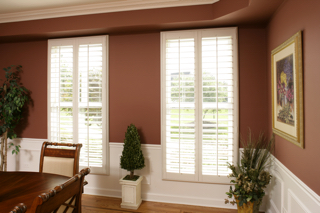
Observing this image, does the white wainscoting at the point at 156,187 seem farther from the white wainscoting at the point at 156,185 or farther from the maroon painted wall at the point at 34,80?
the maroon painted wall at the point at 34,80

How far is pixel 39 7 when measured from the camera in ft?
9.62

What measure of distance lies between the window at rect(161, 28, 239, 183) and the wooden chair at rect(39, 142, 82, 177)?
4.02 feet

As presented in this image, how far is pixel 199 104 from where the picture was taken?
2.82 m

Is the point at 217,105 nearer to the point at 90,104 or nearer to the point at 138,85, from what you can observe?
the point at 138,85

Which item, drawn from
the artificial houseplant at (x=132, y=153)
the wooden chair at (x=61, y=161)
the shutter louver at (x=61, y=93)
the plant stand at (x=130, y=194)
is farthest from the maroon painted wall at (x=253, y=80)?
the shutter louver at (x=61, y=93)

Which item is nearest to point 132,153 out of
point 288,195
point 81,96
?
point 81,96

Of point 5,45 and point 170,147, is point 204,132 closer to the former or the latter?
point 170,147

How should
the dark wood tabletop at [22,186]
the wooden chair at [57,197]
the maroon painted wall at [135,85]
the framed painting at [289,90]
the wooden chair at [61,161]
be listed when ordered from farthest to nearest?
the maroon painted wall at [135,85], the wooden chair at [61,161], the framed painting at [289,90], the dark wood tabletop at [22,186], the wooden chair at [57,197]

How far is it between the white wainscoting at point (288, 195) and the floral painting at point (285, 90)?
0.53 meters

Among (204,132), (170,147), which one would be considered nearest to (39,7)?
(170,147)

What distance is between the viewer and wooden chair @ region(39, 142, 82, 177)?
213 cm

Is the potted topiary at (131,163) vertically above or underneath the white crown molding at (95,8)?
underneath

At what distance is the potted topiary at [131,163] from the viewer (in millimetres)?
2727

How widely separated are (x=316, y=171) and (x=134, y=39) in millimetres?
2654
